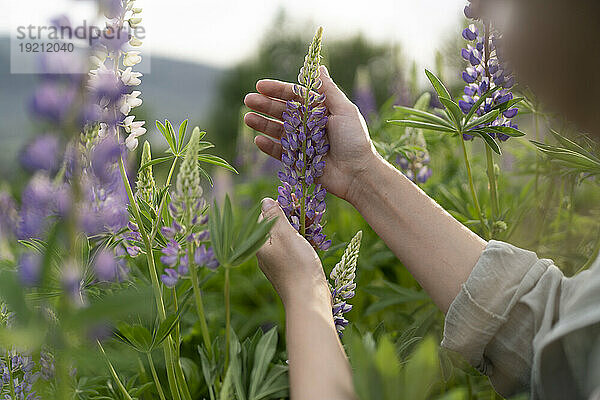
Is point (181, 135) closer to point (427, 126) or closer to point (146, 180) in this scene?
point (146, 180)

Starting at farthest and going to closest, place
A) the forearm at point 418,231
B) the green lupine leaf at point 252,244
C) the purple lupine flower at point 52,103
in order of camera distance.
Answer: the forearm at point 418,231, the green lupine leaf at point 252,244, the purple lupine flower at point 52,103

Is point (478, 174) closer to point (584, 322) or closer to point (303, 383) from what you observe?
point (584, 322)

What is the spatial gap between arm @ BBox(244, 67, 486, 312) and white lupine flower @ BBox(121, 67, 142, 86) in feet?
1.05

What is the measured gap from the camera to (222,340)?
5.07 ft

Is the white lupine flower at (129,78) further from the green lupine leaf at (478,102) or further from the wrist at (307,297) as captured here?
the green lupine leaf at (478,102)

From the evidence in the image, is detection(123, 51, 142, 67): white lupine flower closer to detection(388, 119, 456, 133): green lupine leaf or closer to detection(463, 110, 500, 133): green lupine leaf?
detection(388, 119, 456, 133): green lupine leaf

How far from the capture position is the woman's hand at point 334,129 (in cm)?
125

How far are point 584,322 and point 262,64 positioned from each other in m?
19.3

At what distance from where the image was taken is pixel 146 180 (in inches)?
44.8

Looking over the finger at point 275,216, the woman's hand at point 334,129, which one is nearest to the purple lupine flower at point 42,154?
the finger at point 275,216

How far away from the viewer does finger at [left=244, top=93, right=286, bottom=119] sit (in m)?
1.34

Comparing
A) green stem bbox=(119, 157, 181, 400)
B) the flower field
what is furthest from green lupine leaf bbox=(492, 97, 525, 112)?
green stem bbox=(119, 157, 181, 400)

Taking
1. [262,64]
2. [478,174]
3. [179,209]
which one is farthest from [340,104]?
[262,64]

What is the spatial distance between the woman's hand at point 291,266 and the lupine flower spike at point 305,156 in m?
0.09
